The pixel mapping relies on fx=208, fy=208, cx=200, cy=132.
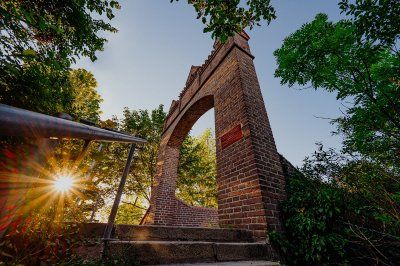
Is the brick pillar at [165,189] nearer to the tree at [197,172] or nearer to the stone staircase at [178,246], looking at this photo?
the tree at [197,172]

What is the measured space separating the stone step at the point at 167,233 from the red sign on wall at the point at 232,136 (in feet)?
5.70

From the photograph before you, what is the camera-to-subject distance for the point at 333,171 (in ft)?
12.6

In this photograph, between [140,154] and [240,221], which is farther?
[140,154]

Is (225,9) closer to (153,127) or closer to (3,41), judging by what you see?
(3,41)

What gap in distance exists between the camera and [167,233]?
2.76 m

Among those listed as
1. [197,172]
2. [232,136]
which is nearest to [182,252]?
[232,136]

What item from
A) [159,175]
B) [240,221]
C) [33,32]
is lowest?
[240,221]

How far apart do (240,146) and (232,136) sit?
1.30ft

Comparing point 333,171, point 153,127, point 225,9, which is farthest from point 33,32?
point 153,127

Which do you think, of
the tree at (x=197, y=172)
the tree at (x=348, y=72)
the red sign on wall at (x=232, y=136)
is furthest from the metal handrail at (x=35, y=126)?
the tree at (x=197, y=172)

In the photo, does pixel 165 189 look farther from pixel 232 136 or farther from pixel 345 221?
pixel 345 221

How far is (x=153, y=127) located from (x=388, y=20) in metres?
10.9

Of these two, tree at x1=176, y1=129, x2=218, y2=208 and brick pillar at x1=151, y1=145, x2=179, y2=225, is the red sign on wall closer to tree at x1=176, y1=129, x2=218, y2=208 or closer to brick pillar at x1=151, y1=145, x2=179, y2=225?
brick pillar at x1=151, y1=145, x2=179, y2=225

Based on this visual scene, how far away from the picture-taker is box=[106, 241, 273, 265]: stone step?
1.98m
